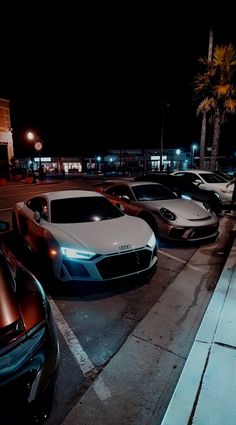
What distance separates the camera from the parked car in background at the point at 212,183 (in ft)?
34.5

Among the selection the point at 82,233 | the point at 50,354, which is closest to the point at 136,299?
the point at 82,233

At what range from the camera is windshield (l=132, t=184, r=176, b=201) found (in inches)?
281

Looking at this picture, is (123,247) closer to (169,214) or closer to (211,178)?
(169,214)

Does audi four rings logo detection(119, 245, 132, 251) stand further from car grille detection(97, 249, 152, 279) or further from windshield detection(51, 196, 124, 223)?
windshield detection(51, 196, 124, 223)

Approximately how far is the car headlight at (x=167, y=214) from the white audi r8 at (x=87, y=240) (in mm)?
1284

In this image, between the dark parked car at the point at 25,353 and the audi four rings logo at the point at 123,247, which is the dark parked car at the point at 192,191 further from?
the dark parked car at the point at 25,353

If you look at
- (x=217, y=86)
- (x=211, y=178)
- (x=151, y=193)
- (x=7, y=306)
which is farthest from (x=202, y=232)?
(x=217, y=86)

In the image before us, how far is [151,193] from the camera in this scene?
7.38 meters

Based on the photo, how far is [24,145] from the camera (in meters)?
58.6

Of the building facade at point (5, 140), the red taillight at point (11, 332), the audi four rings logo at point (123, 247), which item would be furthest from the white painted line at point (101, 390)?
the building facade at point (5, 140)

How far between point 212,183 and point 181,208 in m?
5.17

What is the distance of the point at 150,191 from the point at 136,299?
381cm

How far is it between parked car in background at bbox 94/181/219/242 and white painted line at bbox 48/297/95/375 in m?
3.14

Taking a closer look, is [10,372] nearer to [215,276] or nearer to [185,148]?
[215,276]
